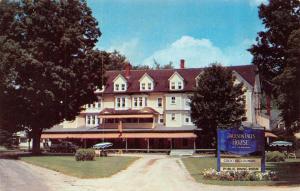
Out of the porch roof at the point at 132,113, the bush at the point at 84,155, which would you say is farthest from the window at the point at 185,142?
the bush at the point at 84,155

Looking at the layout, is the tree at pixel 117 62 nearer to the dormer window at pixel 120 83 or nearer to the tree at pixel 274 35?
the dormer window at pixel 120 83

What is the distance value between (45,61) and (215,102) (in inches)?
743

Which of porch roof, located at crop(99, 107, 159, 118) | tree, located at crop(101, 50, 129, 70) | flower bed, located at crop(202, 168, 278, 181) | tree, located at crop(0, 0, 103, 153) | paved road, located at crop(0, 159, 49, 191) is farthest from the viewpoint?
tree, located at crop(101, 50, 129, 70)

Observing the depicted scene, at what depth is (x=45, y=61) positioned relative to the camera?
50906mm

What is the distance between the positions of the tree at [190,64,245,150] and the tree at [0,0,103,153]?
39.0ft

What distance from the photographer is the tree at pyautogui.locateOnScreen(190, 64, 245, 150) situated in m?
54.3

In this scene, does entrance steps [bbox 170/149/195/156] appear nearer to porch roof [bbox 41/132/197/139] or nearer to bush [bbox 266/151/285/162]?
porch roof [bbox 41/132/197/139]

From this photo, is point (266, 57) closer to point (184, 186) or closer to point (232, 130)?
point (232, 130)

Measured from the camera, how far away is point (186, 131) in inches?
2773

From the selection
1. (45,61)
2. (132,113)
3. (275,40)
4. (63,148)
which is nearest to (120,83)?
(132,113)

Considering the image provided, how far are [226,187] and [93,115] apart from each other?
57907 millimetres

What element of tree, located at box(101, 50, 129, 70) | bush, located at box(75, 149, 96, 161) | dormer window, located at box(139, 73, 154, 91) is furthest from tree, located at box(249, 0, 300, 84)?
tree, located at box(101, 50, 129, 70)

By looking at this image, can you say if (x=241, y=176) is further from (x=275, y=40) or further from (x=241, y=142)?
(x=275, y=40)

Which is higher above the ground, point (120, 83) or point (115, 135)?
point (120, 83)
